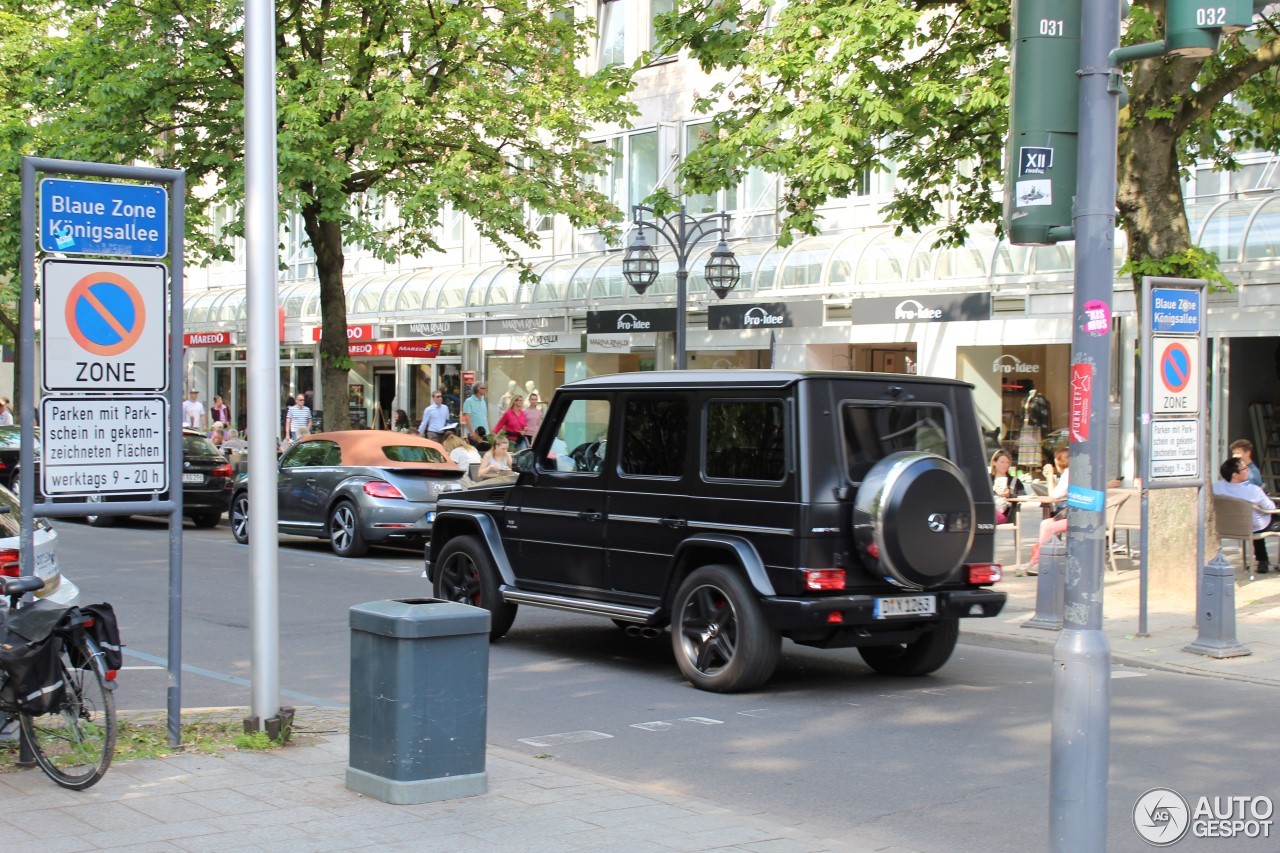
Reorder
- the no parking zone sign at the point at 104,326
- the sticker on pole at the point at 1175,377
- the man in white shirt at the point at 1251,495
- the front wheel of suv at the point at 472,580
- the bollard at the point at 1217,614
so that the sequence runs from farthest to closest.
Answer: the man in white shirt at the point at 1251,495 → the sticker on pole at the point at 1175,377 → the front wheel of suv at the point at 472,580 → the bollard at the point at 1217,614 → the no parking zone sign at the point at 104,326

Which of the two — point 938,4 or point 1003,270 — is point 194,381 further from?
point 938,4

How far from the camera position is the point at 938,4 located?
15000 mm

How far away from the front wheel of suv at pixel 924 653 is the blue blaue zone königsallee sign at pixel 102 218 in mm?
5750

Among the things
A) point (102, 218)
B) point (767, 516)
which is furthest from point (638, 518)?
point (102, 218)

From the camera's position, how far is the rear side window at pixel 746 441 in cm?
929

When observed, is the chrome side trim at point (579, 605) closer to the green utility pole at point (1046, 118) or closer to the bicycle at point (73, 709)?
the bicycle at point (73, 709)

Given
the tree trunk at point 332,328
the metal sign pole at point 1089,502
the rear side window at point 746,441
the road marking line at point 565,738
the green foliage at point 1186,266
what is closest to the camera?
the metal sign pole at point 1089,502

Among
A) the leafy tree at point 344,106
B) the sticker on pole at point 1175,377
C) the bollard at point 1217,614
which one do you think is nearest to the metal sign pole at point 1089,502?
the bollard at point 1217,614

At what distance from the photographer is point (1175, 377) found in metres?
12.0

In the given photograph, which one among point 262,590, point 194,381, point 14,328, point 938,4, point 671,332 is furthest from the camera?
point 194,381

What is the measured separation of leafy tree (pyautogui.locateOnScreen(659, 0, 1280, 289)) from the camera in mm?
13953

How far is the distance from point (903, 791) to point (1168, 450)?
236 inches

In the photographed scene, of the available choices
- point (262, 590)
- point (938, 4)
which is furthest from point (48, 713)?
point (938, 4)

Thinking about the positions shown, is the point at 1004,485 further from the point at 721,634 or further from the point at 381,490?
the point at 721,634
